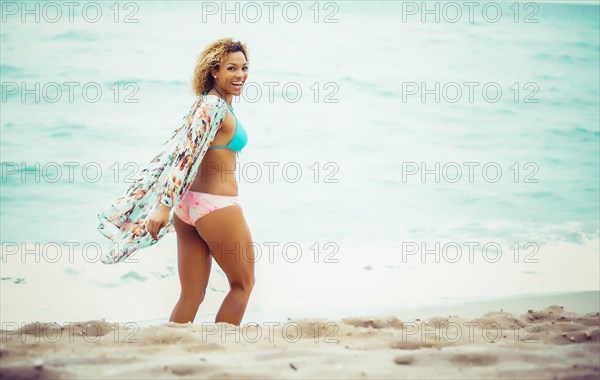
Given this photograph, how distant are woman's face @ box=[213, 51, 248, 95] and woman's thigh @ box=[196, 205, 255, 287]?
0.62m

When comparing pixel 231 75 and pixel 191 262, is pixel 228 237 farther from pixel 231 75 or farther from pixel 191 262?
pixel 231 75

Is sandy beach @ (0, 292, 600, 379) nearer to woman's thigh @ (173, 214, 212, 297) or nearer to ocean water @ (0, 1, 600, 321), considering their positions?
woman's thigh @ (173, 214, 212, 297)

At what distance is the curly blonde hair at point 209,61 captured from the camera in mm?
4352

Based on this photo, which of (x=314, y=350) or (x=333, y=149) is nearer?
(x=314, y=350)

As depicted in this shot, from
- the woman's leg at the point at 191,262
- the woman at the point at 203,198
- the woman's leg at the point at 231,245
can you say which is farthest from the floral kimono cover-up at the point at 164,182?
the woman's leg at the point at 231,245

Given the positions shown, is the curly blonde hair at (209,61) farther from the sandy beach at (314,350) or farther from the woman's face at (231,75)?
the sandy beach at (314,350)

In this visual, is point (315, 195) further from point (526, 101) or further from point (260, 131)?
point (526, 101)

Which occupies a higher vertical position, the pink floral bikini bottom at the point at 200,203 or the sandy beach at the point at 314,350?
the pink floral bikini bottom at the point at 200,203

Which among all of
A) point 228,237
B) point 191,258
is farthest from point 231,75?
point 191,258

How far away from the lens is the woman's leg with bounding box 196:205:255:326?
4195mm

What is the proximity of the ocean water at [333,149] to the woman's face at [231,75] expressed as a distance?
97.1 inches

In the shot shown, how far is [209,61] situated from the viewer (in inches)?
171

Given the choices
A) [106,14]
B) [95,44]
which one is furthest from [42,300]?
[106,14]

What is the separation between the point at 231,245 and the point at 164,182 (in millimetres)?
452
